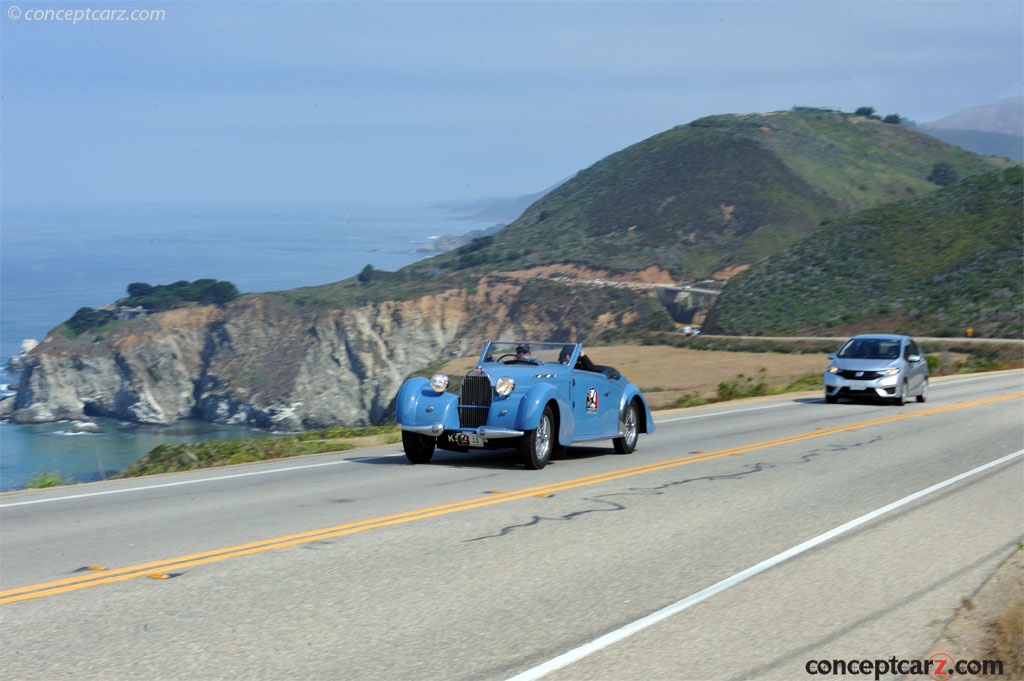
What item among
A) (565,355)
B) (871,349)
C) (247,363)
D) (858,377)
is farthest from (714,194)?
(565,355)

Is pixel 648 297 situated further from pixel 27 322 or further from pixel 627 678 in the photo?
pixel 627 678

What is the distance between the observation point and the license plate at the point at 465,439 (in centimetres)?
1334

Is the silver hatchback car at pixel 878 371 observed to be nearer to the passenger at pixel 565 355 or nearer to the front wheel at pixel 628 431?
the front wheel at pixel 628 431

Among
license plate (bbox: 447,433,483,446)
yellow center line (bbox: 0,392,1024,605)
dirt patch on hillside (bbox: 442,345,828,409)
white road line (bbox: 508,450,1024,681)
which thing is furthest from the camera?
dirt patch on hillside (bbox: 442,345,828,409)

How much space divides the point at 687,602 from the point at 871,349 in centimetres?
2053

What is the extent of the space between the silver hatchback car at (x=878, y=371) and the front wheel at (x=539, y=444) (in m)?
13.3

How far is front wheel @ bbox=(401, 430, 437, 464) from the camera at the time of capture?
46.2ft

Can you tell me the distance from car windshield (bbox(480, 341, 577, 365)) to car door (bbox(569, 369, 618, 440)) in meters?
0.33

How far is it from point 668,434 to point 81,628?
1344 centimetres

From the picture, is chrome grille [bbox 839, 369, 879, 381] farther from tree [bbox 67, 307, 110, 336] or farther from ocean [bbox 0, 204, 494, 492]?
tree [bbox 67, 307, 110, 336]

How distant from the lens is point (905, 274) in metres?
84.3

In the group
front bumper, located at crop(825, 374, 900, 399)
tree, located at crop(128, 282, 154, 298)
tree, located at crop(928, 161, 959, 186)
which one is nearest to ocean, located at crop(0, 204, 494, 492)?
tree, located at crop(128, 282, 154, 298)

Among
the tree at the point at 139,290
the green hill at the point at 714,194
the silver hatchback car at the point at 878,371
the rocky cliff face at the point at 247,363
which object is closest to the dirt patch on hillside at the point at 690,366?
the silver hatchback car at the point at 878,371

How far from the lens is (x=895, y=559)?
859 cm
